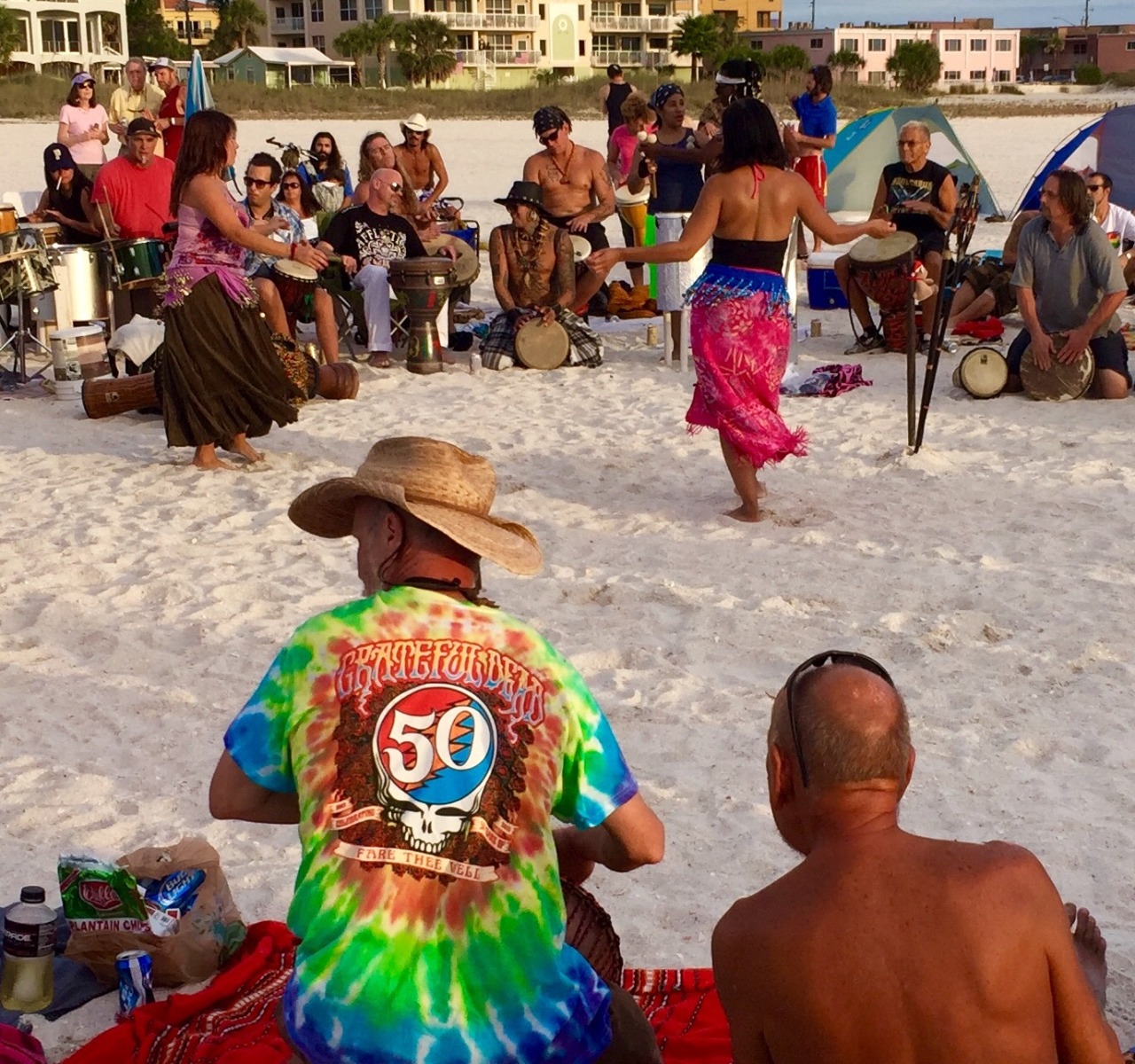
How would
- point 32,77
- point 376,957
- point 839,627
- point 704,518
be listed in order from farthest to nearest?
point 32,77 < point 704,518 < point 839,627 < point 376,957

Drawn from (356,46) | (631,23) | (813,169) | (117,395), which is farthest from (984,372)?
(631,23)

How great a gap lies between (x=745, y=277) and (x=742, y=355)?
1.05 ft

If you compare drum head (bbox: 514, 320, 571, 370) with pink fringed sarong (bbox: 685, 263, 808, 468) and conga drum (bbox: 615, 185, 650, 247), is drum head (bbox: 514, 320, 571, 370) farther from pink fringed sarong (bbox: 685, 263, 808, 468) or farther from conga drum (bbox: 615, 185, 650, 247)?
pink fringed sarong (bbox: 685, 263, 808, 468)

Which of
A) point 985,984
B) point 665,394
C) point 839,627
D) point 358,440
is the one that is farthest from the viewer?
point 665,394

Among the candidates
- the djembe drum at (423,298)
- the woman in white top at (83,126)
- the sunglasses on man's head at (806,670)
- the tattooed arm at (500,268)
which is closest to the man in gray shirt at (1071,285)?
the tattooed arm at (500,268)

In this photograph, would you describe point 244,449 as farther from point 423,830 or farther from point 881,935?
point 881,935

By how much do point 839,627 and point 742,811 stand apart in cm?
145

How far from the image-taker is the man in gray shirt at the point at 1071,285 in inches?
330

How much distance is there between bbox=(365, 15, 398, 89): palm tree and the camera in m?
75.7

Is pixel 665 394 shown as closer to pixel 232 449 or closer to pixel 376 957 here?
pixel 232 449

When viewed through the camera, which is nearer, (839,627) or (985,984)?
(985,984)

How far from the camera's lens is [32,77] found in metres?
53.3

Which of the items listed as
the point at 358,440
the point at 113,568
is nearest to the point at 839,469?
the point at 358,440

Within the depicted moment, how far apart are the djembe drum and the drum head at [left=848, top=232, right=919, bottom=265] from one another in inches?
101
